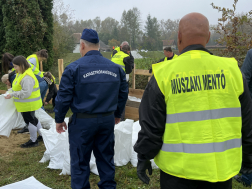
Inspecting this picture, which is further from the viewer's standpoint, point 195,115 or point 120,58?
point 120,58

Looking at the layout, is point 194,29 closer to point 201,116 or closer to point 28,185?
point 201,116

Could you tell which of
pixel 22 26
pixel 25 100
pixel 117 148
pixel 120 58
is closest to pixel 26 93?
pixel 25 100

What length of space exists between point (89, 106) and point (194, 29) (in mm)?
1373

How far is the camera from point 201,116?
1.38m

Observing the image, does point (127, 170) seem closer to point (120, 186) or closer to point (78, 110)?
point (120, 186)

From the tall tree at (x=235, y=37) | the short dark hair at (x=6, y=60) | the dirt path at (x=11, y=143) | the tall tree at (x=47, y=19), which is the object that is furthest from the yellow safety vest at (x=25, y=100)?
the tall tree at (x=47, y=19)

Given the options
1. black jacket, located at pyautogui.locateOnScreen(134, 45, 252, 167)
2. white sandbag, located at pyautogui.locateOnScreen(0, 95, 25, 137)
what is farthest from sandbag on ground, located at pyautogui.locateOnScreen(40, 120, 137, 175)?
black jacket, located at pyautogui.locateOnScreen(134, 45, 252, 167)

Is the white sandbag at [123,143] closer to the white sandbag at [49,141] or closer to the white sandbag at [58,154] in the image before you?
the white sandbag at [58,154]

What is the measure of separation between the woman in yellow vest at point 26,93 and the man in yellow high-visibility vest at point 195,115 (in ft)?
10.6

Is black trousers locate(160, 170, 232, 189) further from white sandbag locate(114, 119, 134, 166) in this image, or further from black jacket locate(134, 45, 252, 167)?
white sandbag locate(114, 119, 134, 166)

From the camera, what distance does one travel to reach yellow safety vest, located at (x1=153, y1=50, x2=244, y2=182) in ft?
4.51

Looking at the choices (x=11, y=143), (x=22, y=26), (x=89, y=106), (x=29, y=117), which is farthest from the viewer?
(x=22, y=26)

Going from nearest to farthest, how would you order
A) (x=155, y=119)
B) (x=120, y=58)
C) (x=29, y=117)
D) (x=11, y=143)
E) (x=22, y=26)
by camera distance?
(x=155, y=119) < (x=29, y=117) < (x=11, y=143) < (x=120, y=58) < (x=22, y=26)

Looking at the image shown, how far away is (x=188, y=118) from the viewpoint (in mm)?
1391
